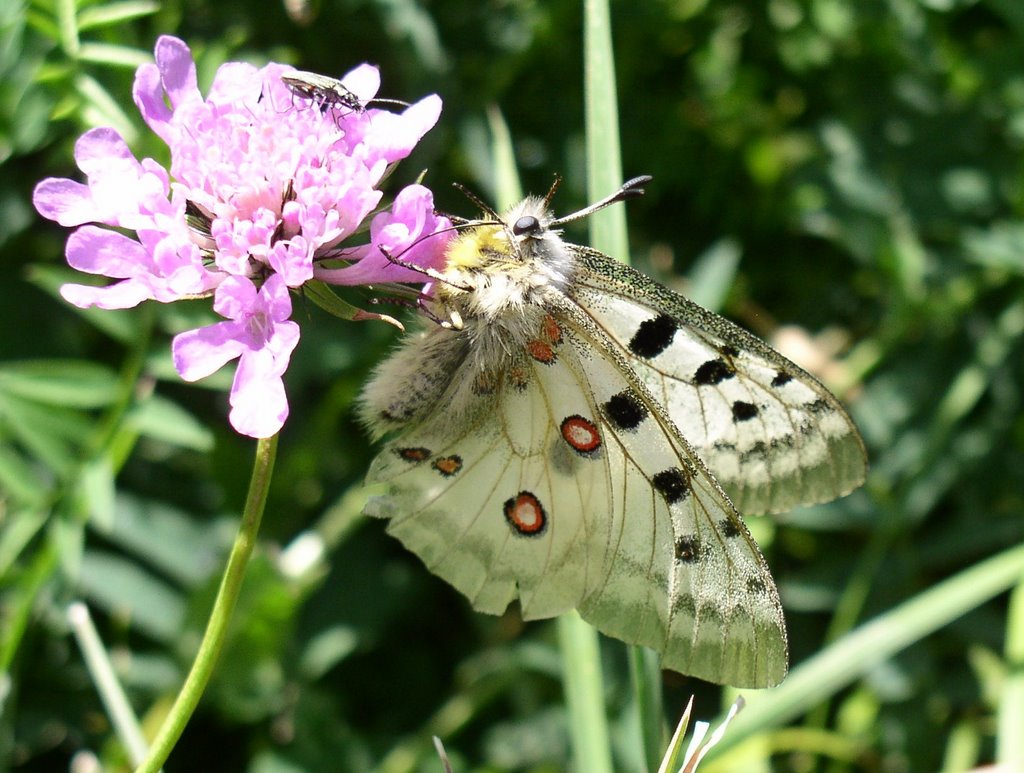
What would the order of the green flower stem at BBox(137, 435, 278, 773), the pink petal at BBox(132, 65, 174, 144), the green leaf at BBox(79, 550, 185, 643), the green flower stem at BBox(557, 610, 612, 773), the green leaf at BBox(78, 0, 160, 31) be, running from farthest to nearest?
the green leaf at BBox(79, 550, 185, 643), the green flower stem at BBox(557, 610, 612, 773), the green leaf at BBox(78, 0, 160, 31), the pink petal at BBox(132, 65, 174, 144), the green flower stem at BBox(137, 435, 278, 773)

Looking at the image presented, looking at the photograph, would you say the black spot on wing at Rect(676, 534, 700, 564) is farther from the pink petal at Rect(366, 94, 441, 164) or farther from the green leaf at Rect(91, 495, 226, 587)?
the green leaf at Rect(91, 495, 226, 587)

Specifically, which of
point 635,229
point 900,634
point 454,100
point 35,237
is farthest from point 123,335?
point 900,634

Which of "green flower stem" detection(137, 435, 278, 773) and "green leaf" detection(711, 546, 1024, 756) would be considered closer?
"green flower stem" detection(137, 435, 278, 773)

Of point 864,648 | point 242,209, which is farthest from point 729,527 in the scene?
point 242,209

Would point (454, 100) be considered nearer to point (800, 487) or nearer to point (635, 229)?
point (635, 229)

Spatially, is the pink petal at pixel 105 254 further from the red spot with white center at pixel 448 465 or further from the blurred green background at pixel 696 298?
the blurred green background at pixel 696 298

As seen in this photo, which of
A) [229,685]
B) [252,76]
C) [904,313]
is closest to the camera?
[252,76]

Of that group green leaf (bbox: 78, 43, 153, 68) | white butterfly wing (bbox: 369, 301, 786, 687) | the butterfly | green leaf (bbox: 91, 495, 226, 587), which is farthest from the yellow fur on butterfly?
green leaf (bbox: 91, 495, 226, 587)
